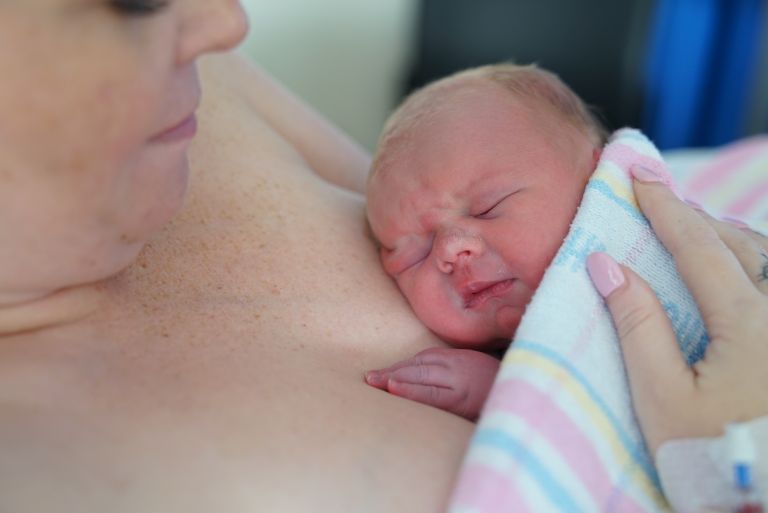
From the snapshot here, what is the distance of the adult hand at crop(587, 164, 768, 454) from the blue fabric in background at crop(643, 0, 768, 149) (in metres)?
2.41

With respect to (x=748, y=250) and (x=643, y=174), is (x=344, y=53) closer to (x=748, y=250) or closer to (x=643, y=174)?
(x=643, y=174)

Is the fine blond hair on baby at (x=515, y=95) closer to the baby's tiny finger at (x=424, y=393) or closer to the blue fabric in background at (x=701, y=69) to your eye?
the baby's tiny finger at (x=424, y=393)

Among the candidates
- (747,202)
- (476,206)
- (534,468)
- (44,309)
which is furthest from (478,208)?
(747,202)

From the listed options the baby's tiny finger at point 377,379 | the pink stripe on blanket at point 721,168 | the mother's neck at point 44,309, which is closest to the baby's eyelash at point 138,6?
the mother's neck at point 44,309

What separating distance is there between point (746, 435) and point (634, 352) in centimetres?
13

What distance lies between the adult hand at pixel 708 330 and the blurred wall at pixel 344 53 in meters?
2.72

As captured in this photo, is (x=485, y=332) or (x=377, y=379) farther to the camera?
(x=485, y=332)

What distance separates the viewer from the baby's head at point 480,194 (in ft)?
3.40

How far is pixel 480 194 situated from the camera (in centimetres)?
107

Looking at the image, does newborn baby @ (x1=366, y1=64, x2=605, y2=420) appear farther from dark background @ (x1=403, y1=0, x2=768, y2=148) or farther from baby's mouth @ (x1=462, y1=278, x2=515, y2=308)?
dark background @ (x1=403, y1=0, x2=768, y2=148)

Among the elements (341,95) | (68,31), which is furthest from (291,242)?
(341,95)

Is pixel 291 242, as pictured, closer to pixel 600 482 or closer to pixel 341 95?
pixel 600 482

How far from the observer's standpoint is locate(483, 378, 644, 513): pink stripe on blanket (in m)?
0.78

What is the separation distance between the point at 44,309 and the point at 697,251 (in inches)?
24.8
